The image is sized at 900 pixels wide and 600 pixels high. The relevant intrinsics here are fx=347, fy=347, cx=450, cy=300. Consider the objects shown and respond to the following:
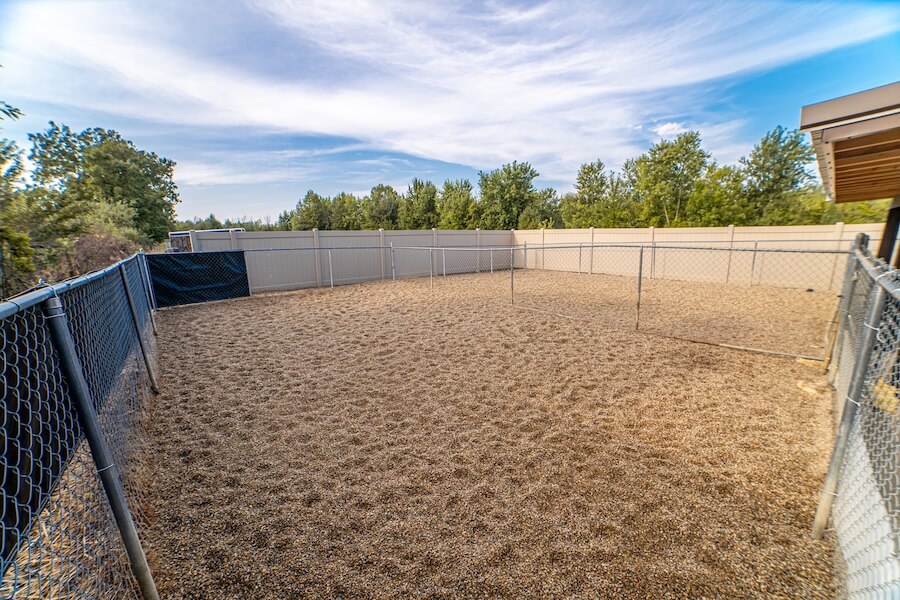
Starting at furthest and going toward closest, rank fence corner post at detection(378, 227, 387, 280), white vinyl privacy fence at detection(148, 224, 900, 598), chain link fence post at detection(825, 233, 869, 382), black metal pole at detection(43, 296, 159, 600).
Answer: fence corner post at detection(378, 227, 387, 280)
chain link fence post at detection(825, 233, 869, 382)
white vinyl privacy fence at detection(148, 224, 900, 598)
black metal pole at detection(43, 296, 159, 600)

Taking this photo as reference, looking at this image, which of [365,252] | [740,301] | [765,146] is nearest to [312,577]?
[740,301]

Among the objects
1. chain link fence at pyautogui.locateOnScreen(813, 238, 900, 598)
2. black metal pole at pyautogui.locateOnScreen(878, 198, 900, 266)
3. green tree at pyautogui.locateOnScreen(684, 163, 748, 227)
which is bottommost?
chain link fence at pyautogui.locateOnScreen(813, 238, 900, 598)

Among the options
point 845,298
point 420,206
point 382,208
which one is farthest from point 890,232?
point 382,208

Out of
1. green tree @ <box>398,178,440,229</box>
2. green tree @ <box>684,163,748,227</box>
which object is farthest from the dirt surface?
green tree @ <box>398,178,440,229</box>

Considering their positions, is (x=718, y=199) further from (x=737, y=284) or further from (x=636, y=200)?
(x=737, y=284)

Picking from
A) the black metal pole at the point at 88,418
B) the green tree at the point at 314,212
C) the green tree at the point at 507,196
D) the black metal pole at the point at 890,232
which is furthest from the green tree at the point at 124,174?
the black metal pole at the point at 890,232

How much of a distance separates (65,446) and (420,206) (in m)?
35.1

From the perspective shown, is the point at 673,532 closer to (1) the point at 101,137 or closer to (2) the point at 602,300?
(2) the point at 602,300

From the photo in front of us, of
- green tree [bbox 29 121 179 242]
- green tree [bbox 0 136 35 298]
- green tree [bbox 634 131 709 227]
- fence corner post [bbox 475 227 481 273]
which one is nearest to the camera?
green tree [bbox 0 136 35 298]

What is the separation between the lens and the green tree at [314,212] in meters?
40.2

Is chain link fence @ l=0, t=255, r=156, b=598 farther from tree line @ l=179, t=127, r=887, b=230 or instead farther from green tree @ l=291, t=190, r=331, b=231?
green tree @ l=291, t=190, r=331, b=231

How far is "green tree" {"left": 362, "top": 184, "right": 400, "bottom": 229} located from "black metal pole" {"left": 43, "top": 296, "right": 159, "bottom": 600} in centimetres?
3711

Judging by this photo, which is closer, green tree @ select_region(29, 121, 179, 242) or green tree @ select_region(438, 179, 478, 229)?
green tree @ select_region(29, 121, 179, 242)

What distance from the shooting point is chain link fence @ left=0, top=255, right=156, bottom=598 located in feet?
3.78
